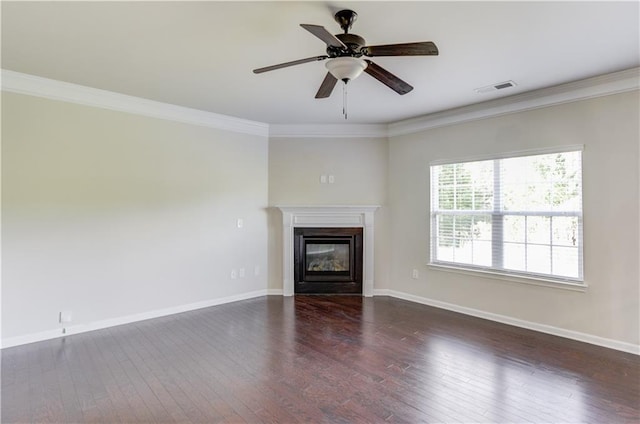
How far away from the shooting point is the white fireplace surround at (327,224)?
17.2 ft

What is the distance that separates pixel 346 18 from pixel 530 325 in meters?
3.70

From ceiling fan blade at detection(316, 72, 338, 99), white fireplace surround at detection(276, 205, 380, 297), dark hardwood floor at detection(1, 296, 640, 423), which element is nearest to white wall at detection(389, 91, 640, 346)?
dark hardwood floor at detection(1, 296, 640, 423)

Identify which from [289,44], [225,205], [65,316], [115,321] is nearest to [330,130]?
[225,205]

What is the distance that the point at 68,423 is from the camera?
6.99 feet

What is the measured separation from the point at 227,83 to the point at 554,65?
3142mm

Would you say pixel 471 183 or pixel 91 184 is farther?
pixel 471 183

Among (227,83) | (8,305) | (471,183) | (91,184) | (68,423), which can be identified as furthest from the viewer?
(471,183)

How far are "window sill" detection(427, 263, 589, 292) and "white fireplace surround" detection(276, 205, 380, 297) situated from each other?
37.8 inches

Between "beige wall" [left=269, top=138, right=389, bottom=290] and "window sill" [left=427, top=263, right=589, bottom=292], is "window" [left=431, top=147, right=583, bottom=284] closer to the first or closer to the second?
"window sill" [left=427, top=263, right=589, bottom=292]

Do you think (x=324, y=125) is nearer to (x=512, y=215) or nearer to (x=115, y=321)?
(x=512, y=215)

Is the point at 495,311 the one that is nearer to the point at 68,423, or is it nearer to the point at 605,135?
the point at 605,135

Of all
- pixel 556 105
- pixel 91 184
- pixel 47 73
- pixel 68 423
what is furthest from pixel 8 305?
pixel 556 105

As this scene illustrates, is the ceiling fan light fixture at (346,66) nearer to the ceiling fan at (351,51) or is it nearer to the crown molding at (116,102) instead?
the ceiling fan at (351,51)

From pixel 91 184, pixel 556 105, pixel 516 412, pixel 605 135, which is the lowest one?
pixel 516 412
